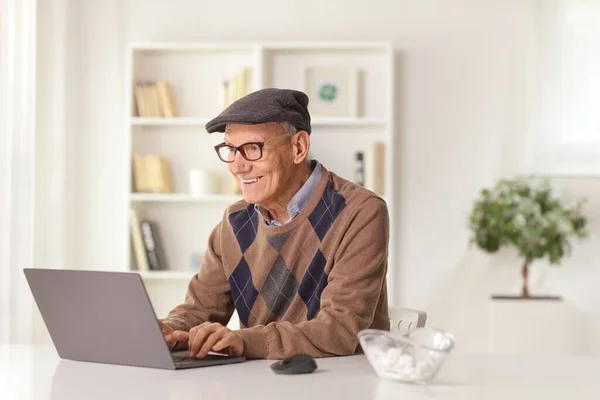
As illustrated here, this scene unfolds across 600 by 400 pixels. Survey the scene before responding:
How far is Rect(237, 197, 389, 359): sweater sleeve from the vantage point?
6.42ft

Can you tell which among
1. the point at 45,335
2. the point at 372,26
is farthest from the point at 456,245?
the point at 45,335

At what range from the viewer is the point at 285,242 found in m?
2.30

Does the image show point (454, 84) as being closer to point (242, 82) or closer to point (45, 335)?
point (242, 82)

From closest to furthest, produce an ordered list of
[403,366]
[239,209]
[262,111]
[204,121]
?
[403,366] → [262,111] → [239,209] → [204,121]

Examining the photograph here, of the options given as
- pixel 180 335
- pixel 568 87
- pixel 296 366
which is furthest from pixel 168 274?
pixel 296 366

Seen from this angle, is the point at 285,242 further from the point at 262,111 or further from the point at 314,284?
the point at 262,111

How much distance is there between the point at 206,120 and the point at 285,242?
2.88m

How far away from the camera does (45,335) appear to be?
16.2 ft

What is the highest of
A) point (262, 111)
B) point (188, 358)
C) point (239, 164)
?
point (262, 111)

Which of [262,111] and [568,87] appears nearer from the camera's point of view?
[262,111]

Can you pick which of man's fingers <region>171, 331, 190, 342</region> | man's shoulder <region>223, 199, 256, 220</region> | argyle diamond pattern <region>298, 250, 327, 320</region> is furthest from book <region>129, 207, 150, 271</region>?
man's fingers <region>171, 331, 190, 342</region>

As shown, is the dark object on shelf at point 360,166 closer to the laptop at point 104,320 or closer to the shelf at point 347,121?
the shelf at point 347,121

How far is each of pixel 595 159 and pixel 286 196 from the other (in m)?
3.24

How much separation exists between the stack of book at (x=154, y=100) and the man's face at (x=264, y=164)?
294 centimetres
